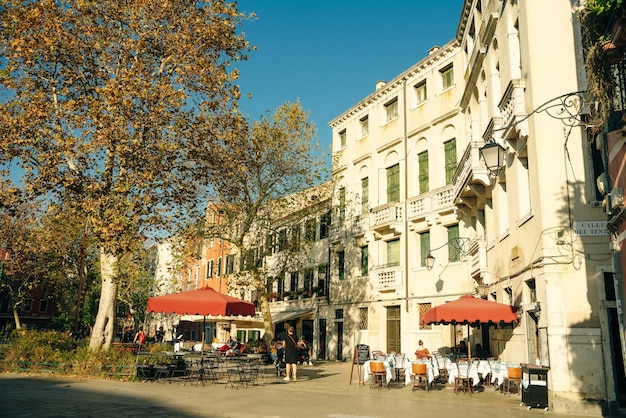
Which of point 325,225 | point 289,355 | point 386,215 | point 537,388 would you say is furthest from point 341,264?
point 537,388

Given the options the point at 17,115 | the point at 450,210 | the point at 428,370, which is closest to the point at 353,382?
the point at 428,370

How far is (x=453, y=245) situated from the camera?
23531 millimetres

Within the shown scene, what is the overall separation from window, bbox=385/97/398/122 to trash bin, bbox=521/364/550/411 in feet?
61.0

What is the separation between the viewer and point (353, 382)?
17.3 meters

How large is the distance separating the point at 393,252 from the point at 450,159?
5.67 m

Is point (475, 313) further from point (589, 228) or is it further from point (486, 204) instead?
point (486, 204)

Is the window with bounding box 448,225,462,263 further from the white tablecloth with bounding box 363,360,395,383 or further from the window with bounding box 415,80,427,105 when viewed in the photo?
the white tablecloth with bounding box 363,360,395,383

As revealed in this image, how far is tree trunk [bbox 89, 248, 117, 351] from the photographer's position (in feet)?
54.2

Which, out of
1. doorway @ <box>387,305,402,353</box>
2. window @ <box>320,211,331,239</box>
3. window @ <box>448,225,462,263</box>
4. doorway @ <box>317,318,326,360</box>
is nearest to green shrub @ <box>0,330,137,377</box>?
doorway @ <box>387,305,402,353</box>

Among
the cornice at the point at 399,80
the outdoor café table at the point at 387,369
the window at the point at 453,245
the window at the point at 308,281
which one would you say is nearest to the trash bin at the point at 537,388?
the outdoor café table at the point at 387,369

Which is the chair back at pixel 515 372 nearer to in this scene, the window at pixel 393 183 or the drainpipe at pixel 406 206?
the drainpipe at pixel 406 206

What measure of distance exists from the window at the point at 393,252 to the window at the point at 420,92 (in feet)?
23.2

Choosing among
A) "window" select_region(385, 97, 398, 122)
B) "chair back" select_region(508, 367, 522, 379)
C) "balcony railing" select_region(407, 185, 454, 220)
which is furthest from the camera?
"window" select_region(385, 97, 398, 122)

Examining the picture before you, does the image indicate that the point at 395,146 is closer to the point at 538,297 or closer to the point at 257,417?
the point at 538,297
